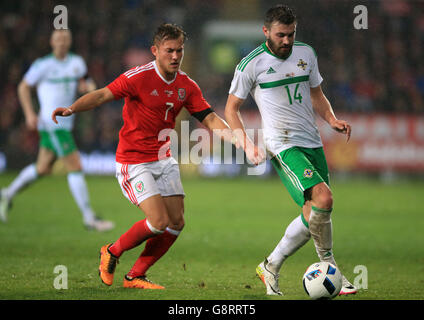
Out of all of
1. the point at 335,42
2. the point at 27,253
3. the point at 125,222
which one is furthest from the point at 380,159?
the point at 27,253

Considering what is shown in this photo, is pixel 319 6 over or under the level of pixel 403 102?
over

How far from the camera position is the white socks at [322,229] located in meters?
5.49

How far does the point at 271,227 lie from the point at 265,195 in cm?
492

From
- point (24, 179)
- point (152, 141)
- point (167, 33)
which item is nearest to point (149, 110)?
point (152, 141)

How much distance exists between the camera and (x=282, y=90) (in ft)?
19.2

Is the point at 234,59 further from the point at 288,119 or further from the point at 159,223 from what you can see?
the point at 159,223

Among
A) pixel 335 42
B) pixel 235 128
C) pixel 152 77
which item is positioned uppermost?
→ pixel 335 42

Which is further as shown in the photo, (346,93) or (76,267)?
(346,93)

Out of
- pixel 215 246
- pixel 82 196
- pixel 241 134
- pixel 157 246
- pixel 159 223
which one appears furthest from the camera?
pixel 82 196

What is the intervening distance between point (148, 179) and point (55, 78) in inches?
191

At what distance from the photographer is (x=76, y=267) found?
6793mm

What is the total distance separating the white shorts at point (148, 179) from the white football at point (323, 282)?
1519mm

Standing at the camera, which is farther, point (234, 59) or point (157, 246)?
point (234, 59)

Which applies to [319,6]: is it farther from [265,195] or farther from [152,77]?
[152,77]
